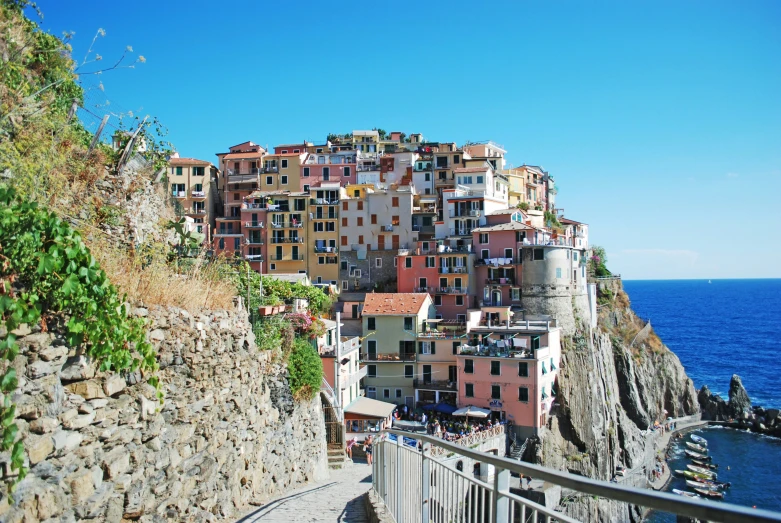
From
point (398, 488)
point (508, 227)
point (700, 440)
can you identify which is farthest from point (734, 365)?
point (398, 488)

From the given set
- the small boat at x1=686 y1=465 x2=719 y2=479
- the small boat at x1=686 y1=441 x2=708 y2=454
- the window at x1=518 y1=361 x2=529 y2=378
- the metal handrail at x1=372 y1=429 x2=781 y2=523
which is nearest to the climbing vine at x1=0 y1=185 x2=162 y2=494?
the metal handrail at x1=372 y1=429 x2=781 y2=523

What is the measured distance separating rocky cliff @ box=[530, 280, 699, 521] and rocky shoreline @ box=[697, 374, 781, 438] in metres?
1.55

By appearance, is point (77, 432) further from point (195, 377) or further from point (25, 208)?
point (195, 377)

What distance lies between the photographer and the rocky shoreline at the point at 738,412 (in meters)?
50.5

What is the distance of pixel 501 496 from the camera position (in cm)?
314

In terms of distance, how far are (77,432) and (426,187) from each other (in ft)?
184

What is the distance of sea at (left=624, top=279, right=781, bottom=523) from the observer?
3903 cm

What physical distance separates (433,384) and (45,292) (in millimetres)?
36726

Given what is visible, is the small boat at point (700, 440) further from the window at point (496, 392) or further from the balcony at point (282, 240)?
the balcony at point (282, 240)

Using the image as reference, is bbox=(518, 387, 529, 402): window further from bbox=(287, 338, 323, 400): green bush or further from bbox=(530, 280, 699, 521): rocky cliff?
bbox=(287, 338, 323, 400): green bush

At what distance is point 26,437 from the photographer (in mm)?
4824

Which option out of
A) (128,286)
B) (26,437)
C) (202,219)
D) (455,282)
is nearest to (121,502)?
(26,437)

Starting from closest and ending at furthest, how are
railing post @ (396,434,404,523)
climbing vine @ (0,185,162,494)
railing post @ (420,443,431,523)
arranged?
climbing vine @ (0,185,162,494), railing post @ (420,443,431,523), railing post @ (396,434,404,523)

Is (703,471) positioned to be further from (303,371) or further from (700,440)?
(303,371)
